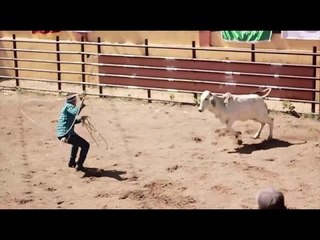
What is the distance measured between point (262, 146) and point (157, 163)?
65.3 inches

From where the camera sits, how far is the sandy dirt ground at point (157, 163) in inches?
259

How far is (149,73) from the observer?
12773 mm

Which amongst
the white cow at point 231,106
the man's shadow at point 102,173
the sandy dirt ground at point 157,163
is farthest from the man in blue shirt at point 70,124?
the white cow at point 231,106

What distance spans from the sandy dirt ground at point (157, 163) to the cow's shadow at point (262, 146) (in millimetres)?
15

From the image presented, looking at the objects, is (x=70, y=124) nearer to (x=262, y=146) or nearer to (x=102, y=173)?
(x=102, y=173)

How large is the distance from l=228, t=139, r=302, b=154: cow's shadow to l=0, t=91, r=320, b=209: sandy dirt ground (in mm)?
15

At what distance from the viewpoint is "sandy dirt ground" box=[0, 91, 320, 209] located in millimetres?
6582

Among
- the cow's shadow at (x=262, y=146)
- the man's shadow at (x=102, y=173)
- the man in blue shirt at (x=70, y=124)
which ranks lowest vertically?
the man's shadow at (x=102, y=173)

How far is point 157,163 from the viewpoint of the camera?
792 cm

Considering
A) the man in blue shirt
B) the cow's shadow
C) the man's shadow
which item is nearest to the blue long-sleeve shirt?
the man in blue shirt

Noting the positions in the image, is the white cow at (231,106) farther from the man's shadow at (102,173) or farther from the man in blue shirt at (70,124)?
the man in blue shirt at (70,124)

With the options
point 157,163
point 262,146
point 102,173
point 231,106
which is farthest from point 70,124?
point 262,146

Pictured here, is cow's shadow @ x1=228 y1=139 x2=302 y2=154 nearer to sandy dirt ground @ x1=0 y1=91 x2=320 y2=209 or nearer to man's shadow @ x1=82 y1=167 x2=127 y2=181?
sandy dirt ground @ x1=0 y1=91 x2=320 y2=209
